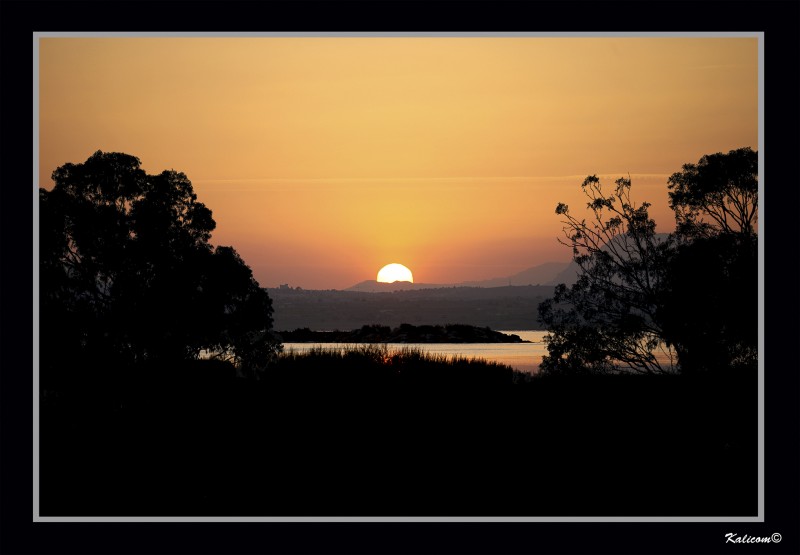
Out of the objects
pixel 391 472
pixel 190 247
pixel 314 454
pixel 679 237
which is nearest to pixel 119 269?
pixel 190 247

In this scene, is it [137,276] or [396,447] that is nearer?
[396,447]

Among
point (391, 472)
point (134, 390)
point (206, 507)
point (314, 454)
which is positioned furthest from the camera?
point (134, 390)

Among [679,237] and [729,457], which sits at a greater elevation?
[679,237]

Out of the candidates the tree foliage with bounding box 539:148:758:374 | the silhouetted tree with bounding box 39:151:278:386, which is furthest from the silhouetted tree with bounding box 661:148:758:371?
the silhouetted tree with bounding box 39:151:278:386

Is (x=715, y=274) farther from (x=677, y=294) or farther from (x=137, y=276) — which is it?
(x=137, y=276)

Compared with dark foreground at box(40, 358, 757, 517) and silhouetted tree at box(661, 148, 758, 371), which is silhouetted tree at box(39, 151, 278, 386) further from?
silhouetted tree at box(661, 148, 758, 371)

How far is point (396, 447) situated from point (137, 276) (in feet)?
45.4

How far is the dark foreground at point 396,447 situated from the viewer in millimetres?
15070

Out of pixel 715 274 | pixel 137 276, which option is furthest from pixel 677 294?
pixel 137 276

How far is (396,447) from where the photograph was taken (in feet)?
61.4

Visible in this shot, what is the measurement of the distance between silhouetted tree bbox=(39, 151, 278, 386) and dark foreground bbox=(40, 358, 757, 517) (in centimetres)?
165
